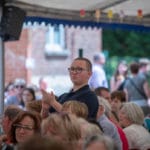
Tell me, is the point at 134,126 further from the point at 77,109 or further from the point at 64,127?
the point at 64,127

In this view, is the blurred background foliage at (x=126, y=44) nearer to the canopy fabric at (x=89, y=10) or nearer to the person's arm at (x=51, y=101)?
the canopy fabric at (x=89, y=10)

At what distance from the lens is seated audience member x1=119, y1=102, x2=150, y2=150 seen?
20.1ft

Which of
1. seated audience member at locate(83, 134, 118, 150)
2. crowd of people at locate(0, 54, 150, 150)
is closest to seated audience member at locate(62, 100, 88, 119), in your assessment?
crowd of people at locate(0, 54, 150, 150)

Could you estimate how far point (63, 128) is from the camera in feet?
13.2

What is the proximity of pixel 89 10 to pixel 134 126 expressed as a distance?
410 cm

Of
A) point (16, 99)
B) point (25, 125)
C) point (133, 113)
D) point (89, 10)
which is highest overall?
point (89, 10)

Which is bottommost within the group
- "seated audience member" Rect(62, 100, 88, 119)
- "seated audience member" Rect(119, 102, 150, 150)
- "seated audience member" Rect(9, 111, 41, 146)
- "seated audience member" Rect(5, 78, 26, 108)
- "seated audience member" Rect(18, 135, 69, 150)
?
"seated audience member" Rect(5, 78, 26, 108)

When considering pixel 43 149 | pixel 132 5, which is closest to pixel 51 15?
pixel 132 5

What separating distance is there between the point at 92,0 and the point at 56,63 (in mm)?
14106

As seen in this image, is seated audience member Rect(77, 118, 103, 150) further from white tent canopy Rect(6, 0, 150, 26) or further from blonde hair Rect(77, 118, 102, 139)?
white tent canopy Rect(6, 0, 150, 26)

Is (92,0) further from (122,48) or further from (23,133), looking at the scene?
(122,48)

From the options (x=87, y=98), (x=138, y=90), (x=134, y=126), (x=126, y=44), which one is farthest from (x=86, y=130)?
(x=126, y=44)

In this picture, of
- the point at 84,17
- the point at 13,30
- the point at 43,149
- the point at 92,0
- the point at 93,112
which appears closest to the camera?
the point at 43,149

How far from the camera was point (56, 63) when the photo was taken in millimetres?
23531
